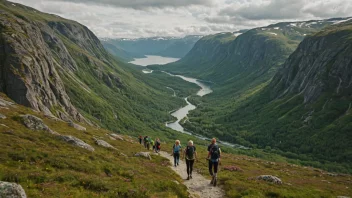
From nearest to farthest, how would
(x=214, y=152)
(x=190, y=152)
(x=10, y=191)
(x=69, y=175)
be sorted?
(x=10, y=191)
(x=69, y=175)
(x=214, y=152)
(x=190, y=152)

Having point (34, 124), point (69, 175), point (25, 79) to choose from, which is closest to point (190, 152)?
point (69, 175)

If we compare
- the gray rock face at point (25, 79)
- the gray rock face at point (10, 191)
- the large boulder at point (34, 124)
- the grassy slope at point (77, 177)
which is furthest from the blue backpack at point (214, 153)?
the gray rock face at point (25, 79)

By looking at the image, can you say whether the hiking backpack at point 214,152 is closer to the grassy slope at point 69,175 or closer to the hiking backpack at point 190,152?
the hiking backpack at point 190,152

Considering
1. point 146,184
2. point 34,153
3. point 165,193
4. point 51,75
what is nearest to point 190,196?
point 165,193

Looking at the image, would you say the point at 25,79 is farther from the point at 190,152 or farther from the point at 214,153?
the point at 214,153

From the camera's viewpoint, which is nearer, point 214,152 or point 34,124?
point 214,152

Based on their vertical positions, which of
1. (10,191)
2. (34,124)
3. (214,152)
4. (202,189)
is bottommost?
(202,189)

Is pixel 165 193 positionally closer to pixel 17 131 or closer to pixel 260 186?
pixel 260 186

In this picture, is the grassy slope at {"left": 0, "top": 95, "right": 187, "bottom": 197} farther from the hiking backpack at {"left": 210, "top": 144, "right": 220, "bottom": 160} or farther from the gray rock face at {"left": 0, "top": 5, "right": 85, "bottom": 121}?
the gray rock face at {"left": 0, "top": 5, "right": 85, "bottom": 121}

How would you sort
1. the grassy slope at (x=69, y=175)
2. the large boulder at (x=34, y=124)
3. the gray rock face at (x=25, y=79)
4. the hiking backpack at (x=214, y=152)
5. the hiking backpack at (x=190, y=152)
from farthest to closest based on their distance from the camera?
the gray rock face at (x=25, y=79) < the large boulder at (x=34, y=124) < the hiking backpack at (x=190, y=152) < the hiking backpack at (x=214, y=152) < the grassy slope at (x=69, y=175)

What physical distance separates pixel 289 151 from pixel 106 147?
17287 centimetres

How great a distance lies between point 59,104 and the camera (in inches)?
4707

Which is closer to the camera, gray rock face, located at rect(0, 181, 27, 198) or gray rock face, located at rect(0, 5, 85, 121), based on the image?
gray rock face, located at rect(0, 181, 27, 198)

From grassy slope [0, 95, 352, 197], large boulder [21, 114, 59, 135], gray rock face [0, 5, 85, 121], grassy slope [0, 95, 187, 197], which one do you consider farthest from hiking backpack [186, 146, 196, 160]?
gray rock face [0, 5, 85, 121]
